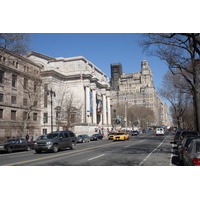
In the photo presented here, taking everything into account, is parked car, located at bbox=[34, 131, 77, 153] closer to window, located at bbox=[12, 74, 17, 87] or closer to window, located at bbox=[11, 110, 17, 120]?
window, located at bbox=[11, 110, 17, 120]

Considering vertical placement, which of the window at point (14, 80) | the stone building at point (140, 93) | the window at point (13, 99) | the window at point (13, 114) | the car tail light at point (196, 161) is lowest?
the car tail light at point (196, 161)

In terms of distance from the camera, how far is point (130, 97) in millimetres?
166250

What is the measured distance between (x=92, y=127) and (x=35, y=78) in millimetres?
34120

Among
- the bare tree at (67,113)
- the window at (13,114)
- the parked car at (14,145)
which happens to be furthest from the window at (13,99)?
the parked car at (14,145)

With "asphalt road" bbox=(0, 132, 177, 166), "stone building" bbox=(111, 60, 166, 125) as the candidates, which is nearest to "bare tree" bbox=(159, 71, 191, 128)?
"asphalt road" bbox=(0, 132, 177, 166)

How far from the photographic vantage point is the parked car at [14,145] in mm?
22663

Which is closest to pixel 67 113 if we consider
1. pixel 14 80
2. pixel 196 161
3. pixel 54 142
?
pixel 14 80

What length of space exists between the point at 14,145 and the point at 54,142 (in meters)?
6.73

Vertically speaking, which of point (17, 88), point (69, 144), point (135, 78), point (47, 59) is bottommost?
point (69, 144)

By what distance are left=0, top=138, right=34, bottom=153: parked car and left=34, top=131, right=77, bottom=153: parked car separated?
4.79 m

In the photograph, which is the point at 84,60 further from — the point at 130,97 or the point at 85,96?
the point at 130,97

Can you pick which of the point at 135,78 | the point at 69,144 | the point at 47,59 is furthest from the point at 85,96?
the point at 135,78

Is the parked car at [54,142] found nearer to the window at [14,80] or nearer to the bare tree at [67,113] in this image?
the bare tree at [67,113]

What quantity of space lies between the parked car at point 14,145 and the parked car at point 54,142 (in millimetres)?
4785
